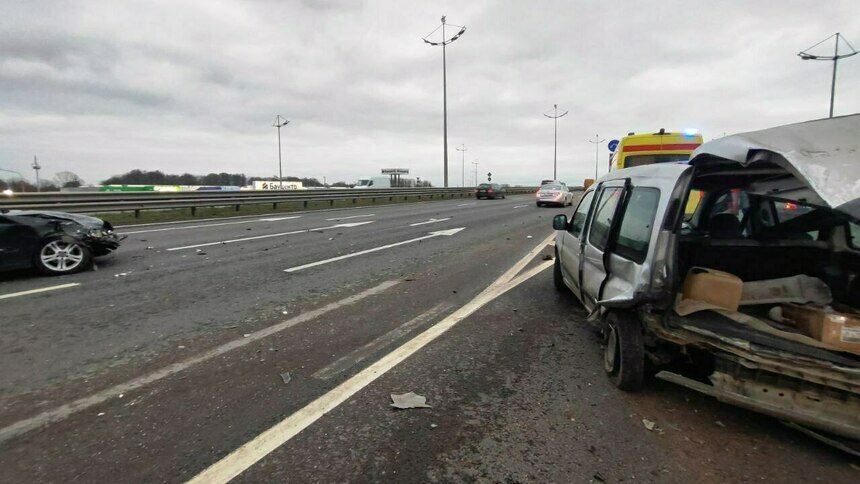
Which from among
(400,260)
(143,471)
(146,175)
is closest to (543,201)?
(400,260)

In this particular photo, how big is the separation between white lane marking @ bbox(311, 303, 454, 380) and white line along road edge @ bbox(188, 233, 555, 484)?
0.17m

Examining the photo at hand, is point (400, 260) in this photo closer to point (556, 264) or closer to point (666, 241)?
point (556, 264)

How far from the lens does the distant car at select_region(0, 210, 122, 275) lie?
6.77 metres

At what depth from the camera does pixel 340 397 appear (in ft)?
10.5

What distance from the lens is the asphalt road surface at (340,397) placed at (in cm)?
247

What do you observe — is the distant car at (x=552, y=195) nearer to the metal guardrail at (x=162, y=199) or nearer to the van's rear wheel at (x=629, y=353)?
the metal guardrail at (x=162, y=199)

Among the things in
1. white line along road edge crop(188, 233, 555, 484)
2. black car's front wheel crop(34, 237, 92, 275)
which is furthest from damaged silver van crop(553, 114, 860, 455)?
black car's front wheel crop(34, 237, 92, 275)

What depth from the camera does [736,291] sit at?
3.29m

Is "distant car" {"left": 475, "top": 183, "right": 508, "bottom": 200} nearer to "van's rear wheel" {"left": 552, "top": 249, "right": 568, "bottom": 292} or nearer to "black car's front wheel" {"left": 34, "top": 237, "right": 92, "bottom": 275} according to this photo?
"van's rear wheel" {"left": 552, "top": 249, "right": 568, "bottom": 292}

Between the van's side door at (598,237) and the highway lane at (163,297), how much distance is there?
230 centimetres

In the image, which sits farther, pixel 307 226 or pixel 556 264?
pixel 307 226

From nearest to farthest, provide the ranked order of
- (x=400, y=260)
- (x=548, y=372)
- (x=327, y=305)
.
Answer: (x=548, y=372), (x=327, y=305), (x=400, y=260)

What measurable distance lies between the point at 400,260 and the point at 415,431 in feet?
18.9

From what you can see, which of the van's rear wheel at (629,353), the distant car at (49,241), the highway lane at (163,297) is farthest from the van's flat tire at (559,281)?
the distant car at (49,241)
